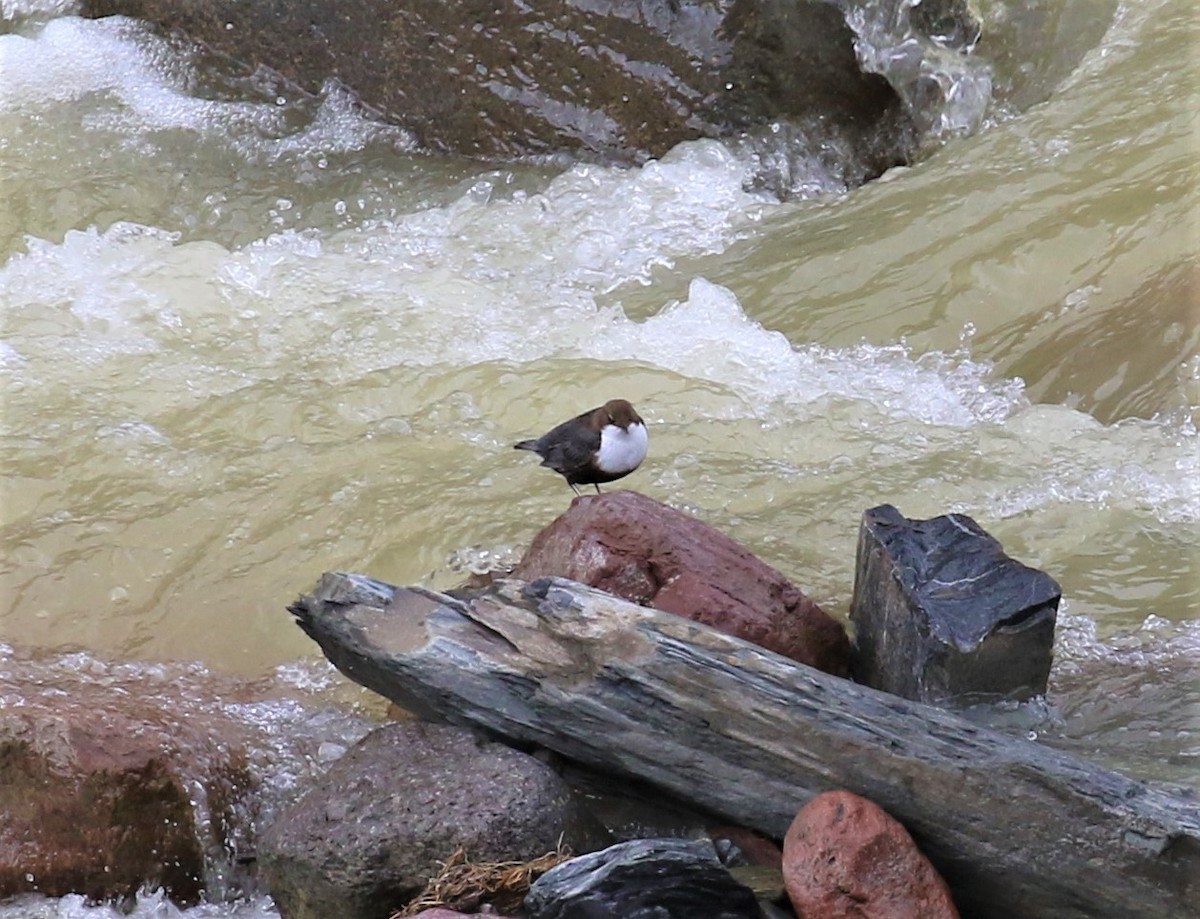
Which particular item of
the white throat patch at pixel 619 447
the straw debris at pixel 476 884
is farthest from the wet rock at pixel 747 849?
the white throat patch at pixel 619 447

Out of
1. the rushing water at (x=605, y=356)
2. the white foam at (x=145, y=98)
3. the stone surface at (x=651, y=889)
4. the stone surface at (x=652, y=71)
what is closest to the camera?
the stone surface at (x=651, y=889)

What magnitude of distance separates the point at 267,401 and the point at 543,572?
7.40 ft

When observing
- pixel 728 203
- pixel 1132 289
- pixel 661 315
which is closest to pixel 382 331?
pixel 661 315

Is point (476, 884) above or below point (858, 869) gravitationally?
below

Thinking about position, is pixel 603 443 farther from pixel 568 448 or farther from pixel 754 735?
pixel 754 735

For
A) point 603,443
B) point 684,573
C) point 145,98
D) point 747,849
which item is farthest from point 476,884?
point 145,98

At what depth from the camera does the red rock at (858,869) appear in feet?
9.24

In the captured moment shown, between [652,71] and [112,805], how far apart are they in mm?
5195

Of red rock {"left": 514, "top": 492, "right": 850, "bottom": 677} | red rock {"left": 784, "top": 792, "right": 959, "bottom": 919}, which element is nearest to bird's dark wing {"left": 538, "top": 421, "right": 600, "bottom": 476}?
red rock {"left": 514, "top": 492, "right": 850, "bottom": 677}

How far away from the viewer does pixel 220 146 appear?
813 cm

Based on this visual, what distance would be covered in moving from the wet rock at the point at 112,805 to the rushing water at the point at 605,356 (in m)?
0.12

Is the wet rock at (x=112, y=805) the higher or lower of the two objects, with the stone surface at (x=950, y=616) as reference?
lower

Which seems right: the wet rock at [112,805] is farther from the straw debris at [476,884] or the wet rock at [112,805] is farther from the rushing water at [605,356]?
the straw debris at [476,884]

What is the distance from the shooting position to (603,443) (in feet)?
14.3
